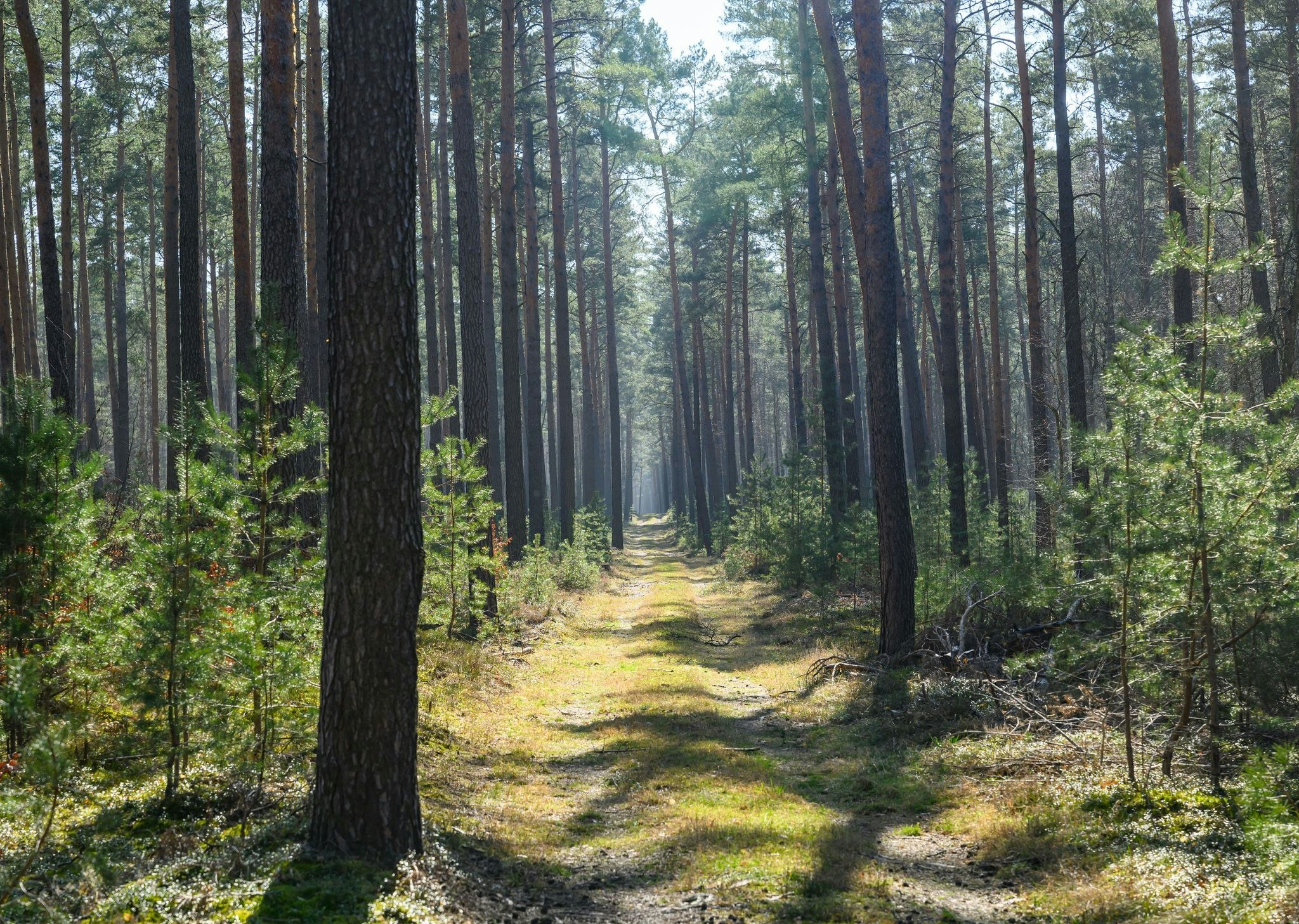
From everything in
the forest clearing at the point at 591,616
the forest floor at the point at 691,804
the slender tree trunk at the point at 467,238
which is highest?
the slender tree trunk at the point at 467,238

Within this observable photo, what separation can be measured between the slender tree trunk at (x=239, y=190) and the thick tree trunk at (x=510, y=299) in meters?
4.79

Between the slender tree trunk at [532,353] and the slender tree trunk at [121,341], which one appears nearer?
the slender tree trunk at [532,353]

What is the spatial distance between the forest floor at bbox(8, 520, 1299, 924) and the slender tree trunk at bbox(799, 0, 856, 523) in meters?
10.0

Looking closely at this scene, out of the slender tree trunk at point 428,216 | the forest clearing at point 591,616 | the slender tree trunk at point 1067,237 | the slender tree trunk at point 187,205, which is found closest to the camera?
the forest clearing at point 591,616

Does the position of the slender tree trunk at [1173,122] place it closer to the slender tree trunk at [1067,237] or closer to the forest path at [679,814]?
the slender tree trunk at [1067,237]

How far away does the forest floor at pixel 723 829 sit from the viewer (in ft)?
14.2

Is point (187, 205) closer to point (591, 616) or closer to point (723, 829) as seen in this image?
point (591, 616)

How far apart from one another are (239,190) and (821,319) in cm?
1286

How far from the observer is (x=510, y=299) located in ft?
58.6

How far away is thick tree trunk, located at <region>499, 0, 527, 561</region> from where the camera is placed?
1761 centimetres

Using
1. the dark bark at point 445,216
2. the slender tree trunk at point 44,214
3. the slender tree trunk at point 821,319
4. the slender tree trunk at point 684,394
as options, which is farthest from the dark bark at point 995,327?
the slender tree trunk at point 44,214

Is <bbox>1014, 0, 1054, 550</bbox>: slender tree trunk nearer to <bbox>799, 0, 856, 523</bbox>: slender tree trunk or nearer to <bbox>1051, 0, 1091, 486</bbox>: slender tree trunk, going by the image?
<bbox>1051, 0, 1091, 486</bbox>: slender tree trunk

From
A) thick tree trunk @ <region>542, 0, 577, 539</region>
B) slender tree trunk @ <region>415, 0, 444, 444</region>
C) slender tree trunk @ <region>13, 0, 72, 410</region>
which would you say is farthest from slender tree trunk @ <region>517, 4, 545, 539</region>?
slender tree trunk @ <region>13, 0, 72, 410</region>

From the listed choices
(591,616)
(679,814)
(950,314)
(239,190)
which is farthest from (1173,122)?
(239,190)
